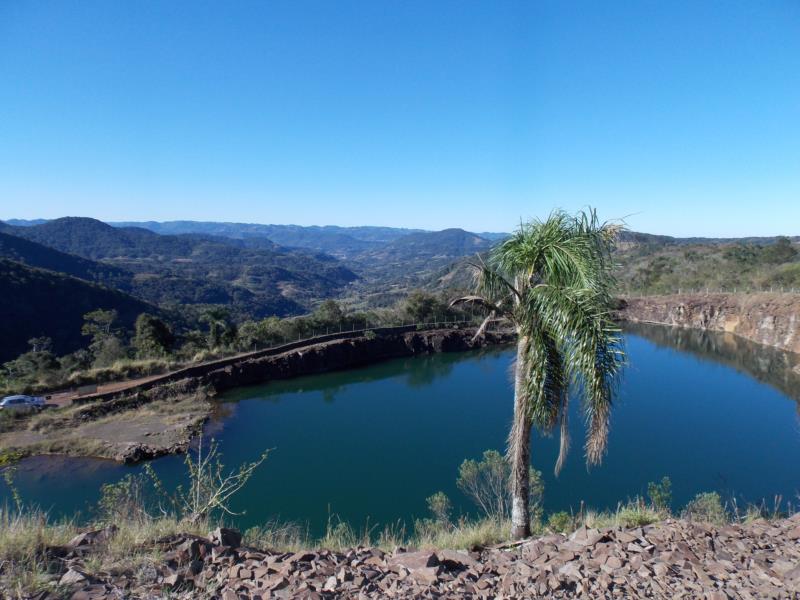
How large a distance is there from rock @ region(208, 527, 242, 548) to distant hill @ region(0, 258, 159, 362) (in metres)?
32.0

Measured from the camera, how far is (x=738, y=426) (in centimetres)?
1700

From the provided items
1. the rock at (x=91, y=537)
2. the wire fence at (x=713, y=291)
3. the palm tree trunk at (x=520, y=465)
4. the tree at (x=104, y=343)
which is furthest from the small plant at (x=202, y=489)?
the wire fence at (x=713, y=291)

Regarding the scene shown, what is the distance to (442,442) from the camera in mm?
15117

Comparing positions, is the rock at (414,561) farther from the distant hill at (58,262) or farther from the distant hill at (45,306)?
the distant hill at (58,262)

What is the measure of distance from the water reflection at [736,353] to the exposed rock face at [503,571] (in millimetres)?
20542

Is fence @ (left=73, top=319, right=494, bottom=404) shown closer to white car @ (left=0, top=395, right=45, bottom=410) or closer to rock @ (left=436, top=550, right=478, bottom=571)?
white car @ (left=0, top=395, right=45, bottom=410)

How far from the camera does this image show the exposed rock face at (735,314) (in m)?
28.8

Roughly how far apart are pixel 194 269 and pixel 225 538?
121 meters

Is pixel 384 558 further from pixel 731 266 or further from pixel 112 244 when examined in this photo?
pixel 112 244

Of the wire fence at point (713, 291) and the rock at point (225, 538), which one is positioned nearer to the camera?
the rock at point (225, 538)

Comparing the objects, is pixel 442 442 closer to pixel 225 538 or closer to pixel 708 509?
pixel 708 509

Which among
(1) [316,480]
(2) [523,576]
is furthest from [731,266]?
(2) [523,576]

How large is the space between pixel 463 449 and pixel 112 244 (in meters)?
145

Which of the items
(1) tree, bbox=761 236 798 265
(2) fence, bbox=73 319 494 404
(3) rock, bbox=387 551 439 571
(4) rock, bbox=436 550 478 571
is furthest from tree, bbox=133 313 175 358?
(1) tree, bbox=761 236 798 265
